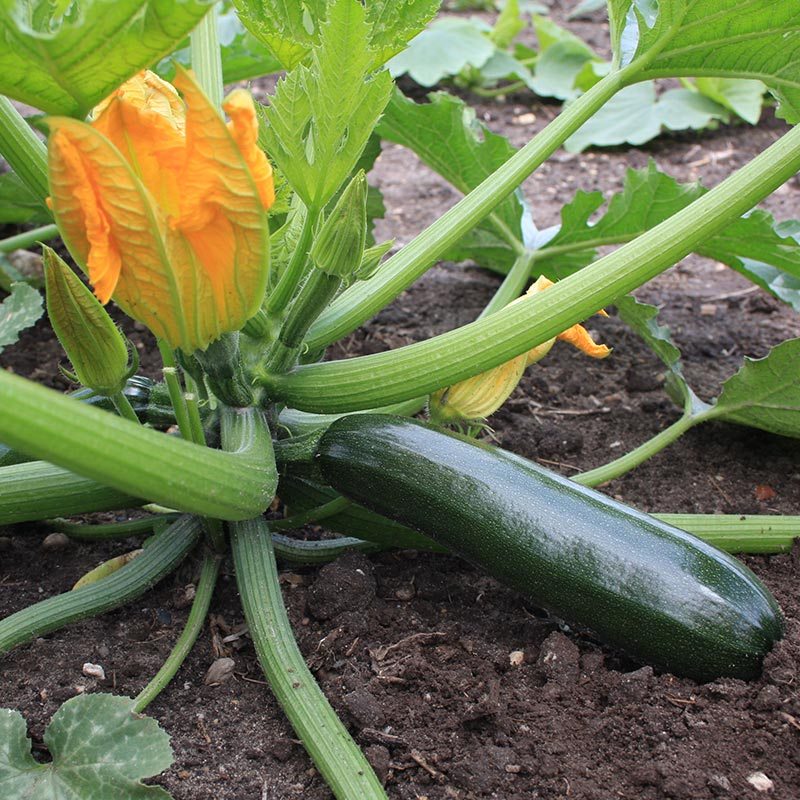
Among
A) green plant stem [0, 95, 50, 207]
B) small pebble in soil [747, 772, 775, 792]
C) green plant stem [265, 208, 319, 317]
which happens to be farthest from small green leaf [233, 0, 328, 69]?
small pebble in soil [747, 772, 775, 792]

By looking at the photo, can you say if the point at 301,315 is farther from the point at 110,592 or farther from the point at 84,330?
the point at 110,592

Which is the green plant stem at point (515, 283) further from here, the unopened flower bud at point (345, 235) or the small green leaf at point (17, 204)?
the small green leaf at point (17, 204)

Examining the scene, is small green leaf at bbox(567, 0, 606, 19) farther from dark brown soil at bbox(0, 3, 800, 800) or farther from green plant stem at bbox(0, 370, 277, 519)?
green plant stem at bbox(0, 370, 277, 519)

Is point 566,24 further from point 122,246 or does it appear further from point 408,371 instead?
point 122,246

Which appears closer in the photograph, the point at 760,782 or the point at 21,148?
the point at 760,782

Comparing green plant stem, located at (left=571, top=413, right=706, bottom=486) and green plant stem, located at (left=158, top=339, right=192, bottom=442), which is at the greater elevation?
green plant stem, located at (left=158, top=339, right=192, bottom=442)

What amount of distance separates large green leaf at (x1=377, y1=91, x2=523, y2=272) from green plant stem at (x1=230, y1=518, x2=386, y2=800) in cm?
95

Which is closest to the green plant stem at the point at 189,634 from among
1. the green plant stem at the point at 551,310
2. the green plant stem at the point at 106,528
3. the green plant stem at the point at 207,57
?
the green plant stem at the point at 106,528

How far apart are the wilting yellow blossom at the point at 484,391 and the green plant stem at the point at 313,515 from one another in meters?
0.23

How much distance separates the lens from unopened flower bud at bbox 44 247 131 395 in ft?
4.32

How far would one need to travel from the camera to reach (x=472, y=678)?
5.12 ft

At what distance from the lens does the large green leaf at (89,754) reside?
1.30m

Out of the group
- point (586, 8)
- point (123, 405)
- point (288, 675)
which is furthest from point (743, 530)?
point (586, 8)

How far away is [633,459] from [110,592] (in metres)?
1.00
